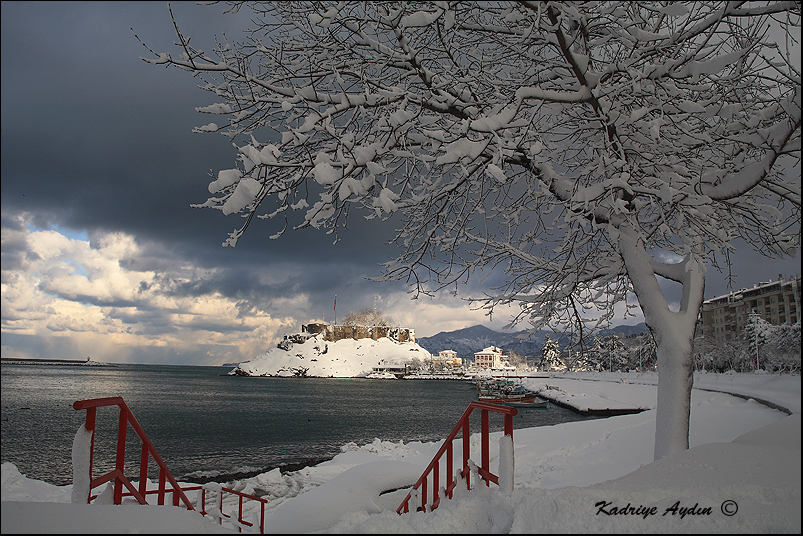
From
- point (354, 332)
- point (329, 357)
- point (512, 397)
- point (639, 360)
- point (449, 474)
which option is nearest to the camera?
point (449, 474)

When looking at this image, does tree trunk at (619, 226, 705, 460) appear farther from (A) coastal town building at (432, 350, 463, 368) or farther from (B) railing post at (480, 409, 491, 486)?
(A) coastal town building at (432, 350, 463, 368)

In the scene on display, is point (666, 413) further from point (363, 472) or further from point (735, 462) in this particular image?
point (363, 472)

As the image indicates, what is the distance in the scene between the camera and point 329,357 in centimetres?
18312

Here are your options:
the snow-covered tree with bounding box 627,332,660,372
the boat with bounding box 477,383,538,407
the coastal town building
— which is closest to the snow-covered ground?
the boat with bounding box 477,383,538,407

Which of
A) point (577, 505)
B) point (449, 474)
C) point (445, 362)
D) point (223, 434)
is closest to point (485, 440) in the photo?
point (449, 474)

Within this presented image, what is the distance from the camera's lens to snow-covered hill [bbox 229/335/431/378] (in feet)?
582

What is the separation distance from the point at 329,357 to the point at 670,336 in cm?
18293

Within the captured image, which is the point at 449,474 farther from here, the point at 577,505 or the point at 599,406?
the point at 599,406

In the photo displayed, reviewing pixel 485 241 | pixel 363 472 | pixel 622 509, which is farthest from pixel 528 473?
pixel 622 509

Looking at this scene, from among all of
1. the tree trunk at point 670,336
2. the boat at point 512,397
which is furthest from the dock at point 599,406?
the tree trunk at point 670,336

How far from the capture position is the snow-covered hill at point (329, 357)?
17738 centimetres

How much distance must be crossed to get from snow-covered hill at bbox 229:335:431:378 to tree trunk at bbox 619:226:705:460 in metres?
170

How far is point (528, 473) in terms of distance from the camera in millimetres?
12523

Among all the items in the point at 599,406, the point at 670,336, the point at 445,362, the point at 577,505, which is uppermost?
the point at 670,336
